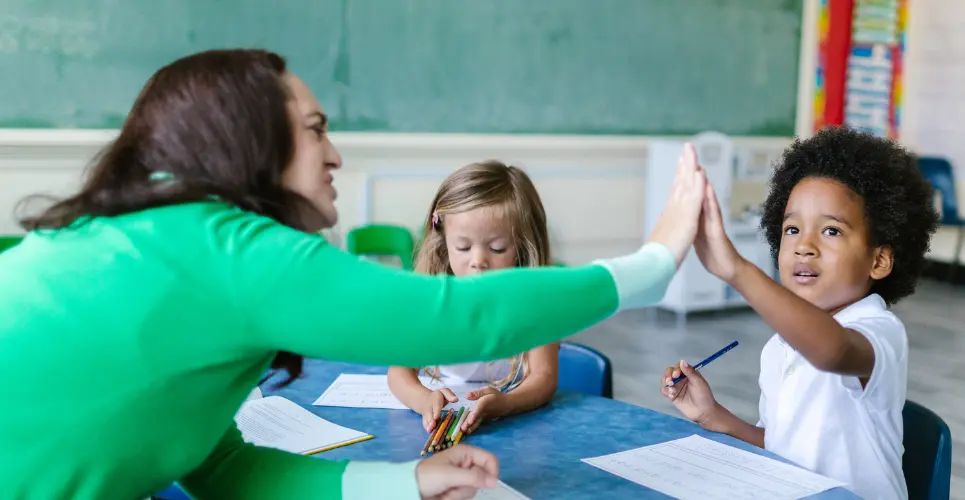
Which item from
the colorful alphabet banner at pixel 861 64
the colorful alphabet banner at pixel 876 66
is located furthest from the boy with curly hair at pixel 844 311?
the colorful alphabet banner at pixel 876 66

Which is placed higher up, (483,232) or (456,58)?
(456,58)

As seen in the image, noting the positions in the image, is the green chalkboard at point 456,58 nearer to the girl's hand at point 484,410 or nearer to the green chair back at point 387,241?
the green chair back at point 387,241

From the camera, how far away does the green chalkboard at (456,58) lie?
3879 millimetres

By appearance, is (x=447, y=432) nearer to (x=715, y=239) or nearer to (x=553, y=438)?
(x=553, y=438)

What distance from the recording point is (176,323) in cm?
75

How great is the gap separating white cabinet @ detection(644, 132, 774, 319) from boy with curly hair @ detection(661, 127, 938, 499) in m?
3.62

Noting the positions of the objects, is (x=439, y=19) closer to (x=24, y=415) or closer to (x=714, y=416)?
(x=714, y=416)

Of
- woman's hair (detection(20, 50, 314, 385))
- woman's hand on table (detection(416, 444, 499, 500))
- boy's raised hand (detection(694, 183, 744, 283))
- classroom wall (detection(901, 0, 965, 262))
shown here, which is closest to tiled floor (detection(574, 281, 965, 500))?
classroom wall (detection(901, 0, 965, 262))

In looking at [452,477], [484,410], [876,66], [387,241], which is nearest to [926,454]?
[484,410]

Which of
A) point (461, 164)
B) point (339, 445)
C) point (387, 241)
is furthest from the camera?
point (461, 164)

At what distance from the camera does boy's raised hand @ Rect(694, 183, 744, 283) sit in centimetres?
101

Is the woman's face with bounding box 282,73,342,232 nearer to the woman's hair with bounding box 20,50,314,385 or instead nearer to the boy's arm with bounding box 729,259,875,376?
the woman's hair with bounding box 20,50,314,385

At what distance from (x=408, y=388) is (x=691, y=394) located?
1.57 feet

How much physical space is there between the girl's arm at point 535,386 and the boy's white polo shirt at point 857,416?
381mm
